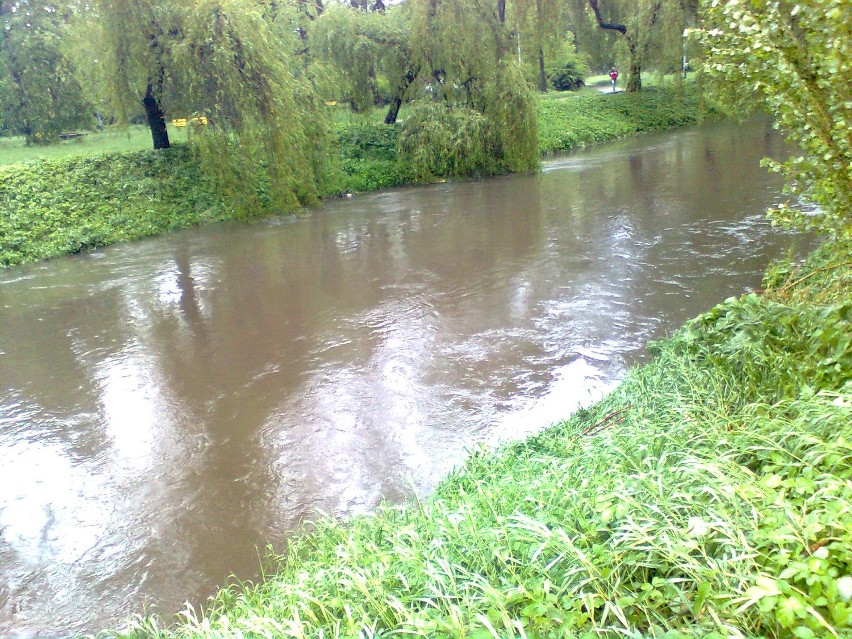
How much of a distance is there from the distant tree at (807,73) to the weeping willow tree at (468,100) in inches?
624

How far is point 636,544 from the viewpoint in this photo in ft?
8.29

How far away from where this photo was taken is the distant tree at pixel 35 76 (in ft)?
79.2

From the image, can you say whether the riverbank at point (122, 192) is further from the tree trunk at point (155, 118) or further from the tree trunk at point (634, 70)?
the tree trunk at point (634, 70)

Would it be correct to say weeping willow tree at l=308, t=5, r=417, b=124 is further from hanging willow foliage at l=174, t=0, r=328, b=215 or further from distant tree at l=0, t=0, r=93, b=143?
distant tree at l=0, t=0, r=93, b=143

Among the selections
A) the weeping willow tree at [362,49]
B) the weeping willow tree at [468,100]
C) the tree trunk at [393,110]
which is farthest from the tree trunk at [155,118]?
the tree trunk at [393,110]

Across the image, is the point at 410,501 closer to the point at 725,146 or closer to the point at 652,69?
the point at 725,146

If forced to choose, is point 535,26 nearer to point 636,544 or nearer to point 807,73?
point 807,73

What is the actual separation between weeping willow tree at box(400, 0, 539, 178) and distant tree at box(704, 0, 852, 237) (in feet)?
52.0

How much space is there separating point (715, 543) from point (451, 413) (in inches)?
164

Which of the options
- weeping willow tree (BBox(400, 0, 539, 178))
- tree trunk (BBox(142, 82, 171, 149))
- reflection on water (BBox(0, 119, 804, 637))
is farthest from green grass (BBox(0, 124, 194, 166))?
weeping willow tree (BBox(400, 0, 539, 178))

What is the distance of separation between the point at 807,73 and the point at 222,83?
14.4 m

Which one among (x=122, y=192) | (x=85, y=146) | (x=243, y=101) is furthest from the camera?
(x=85, y=146)

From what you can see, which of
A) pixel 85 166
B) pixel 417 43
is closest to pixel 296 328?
pixel 85 166

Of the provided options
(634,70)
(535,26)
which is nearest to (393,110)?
(535,26)
